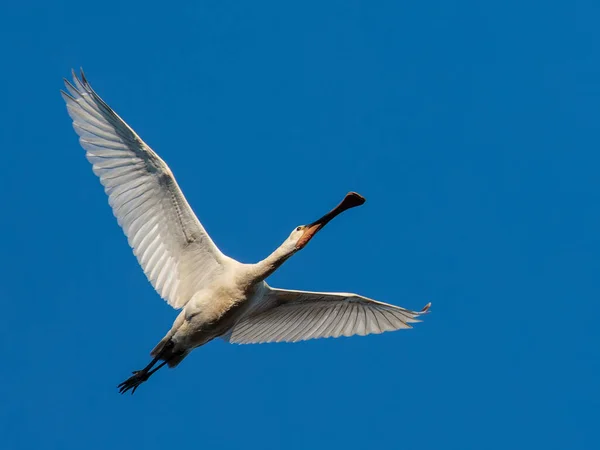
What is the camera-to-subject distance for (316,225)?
20.7 m

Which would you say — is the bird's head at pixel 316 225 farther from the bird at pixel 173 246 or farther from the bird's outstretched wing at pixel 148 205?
the bird's outstretched wing at pixel 148 205

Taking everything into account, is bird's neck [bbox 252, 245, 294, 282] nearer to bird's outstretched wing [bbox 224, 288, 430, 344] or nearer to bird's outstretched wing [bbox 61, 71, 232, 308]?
bird's outstretched wing [bbox 61, 71, 232, 308]

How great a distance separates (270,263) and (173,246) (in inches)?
66.6

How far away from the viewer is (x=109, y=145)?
20859mm

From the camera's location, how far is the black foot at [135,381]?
21.3 metres

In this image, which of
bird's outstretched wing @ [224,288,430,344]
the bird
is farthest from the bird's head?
bird's outstretched wing @ [224,288,430,344]

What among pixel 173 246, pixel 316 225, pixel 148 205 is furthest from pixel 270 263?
pixel 148 205

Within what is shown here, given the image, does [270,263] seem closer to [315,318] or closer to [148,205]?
[315,318]

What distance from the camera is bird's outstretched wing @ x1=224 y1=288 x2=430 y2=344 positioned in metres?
21.5

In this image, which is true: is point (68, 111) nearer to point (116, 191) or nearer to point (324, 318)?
point (116, 191)

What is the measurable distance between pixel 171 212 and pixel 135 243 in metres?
0.74

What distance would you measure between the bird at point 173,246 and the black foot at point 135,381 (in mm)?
15

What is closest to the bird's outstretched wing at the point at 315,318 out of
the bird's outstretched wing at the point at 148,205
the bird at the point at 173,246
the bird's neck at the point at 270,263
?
the bird at the point at 173,246

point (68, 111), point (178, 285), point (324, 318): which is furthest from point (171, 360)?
point (68, 111)
